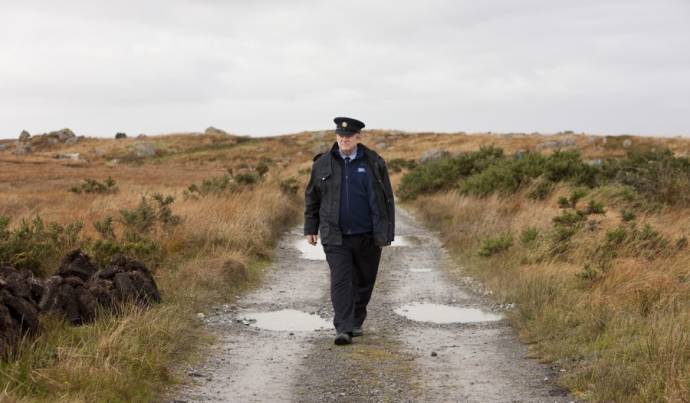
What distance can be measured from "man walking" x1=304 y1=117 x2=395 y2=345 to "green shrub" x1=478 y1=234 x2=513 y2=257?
5263 millimetres

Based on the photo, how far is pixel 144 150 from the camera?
90562 mm

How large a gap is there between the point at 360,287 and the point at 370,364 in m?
1.42

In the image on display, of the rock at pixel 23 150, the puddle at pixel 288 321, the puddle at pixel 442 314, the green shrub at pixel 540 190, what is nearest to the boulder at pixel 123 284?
the puddle at pixel 288 321

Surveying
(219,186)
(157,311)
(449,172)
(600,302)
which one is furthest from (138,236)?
(449,172)

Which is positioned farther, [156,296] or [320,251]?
[320,251]

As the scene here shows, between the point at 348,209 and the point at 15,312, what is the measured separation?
3.20 metres

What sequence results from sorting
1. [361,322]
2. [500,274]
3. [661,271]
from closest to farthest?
[361,322] < [661,271] < [500,274]

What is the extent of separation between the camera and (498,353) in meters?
7.38

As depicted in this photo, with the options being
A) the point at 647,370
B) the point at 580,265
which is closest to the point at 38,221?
the point at 580,265

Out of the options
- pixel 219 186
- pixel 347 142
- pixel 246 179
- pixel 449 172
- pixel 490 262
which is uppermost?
pixel 347 142

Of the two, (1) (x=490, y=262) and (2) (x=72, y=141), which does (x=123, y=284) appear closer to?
(1) (x=490, y=262)

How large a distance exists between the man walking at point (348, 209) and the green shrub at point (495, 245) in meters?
5.26

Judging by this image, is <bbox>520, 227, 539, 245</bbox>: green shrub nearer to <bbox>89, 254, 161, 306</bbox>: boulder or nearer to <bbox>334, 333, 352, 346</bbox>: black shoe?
<bbox>334, 333, 352, 346</bbox>: black shoe

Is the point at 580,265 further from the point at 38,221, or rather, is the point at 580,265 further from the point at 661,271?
the point at 38,221
